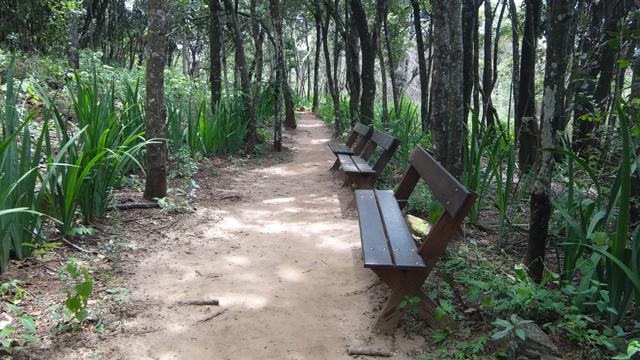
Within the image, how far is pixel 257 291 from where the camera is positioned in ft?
10.0

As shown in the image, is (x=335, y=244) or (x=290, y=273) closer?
(x=290, y=273)

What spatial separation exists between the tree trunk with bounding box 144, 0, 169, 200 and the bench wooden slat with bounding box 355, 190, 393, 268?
198 cm

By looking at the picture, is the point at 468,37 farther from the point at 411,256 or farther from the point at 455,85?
the point at 411,256

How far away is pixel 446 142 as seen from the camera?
428 cm

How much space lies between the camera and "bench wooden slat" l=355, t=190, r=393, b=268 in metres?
2.46

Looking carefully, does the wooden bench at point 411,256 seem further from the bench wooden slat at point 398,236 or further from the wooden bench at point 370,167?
the wooden bench at point 370,167

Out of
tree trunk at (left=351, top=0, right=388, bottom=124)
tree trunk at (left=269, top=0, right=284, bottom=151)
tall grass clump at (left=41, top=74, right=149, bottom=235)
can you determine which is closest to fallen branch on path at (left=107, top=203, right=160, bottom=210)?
tall grass clump at (left=41, top=74, right=149, bottom=235)

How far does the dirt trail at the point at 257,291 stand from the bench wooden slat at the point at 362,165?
55cm

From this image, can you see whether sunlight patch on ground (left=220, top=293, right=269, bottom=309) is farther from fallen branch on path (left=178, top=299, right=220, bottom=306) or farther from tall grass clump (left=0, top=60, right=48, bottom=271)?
tall grass clump (left=0, top=60, right=48, bottom=271)

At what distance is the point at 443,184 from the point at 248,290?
4.66 feet

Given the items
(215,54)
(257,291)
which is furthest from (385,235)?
(215,54)

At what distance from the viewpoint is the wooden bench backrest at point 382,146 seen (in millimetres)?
5078

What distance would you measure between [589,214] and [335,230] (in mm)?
2190

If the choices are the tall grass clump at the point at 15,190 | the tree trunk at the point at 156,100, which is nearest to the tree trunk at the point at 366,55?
the tree trunk at the point at 156,100
